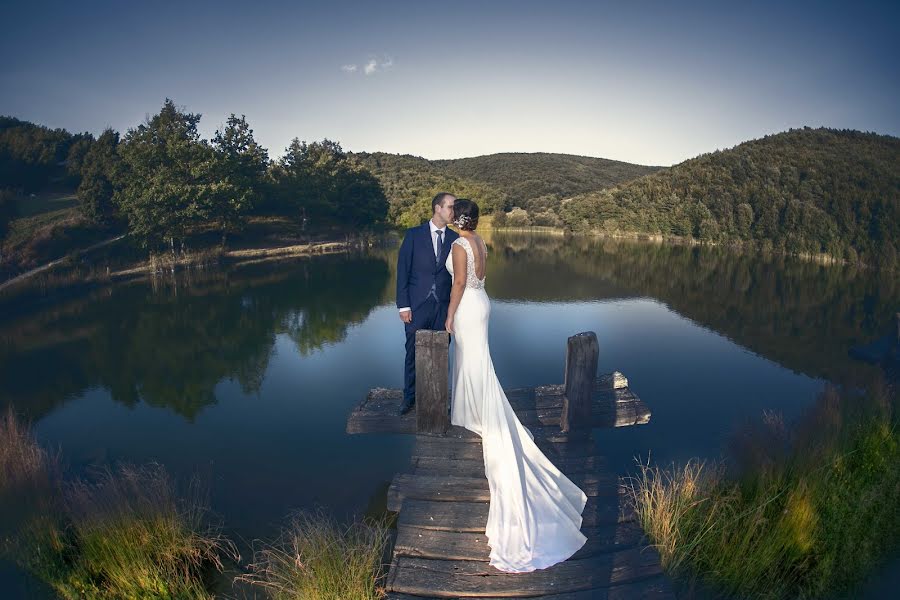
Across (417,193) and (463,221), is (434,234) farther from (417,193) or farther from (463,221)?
(417,193)

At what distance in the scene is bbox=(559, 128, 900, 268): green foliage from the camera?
30.8m

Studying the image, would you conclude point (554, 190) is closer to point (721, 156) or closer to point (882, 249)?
point (721, 156)

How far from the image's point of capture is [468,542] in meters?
3.37

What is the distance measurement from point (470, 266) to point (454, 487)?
1839 mm

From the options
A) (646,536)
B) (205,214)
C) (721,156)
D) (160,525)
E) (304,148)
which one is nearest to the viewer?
(646,536)

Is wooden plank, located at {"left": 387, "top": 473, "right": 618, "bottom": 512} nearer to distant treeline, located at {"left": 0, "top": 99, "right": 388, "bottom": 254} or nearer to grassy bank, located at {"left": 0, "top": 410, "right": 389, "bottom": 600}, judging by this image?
grassy bank, located at {"left": 0, "top": 410, "right": 389, "bottom": 600}

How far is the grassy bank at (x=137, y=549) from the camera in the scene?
11.2ft

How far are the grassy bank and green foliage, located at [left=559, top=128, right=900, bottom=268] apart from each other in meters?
33.5

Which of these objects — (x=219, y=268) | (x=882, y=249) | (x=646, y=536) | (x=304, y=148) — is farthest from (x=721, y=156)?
(x=646, y=536)

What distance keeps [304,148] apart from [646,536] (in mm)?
40360

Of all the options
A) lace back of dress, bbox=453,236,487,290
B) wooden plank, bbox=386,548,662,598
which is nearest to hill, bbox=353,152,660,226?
lace back of dress, bbox=453,236,487,290

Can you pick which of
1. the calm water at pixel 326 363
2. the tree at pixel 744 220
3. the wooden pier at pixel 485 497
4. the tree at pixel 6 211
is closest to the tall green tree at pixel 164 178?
the calm water at pixel 326 363

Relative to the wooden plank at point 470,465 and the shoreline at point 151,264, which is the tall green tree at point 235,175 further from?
the wooden plank at point 470,465

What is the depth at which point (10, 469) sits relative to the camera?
4.73 metres
